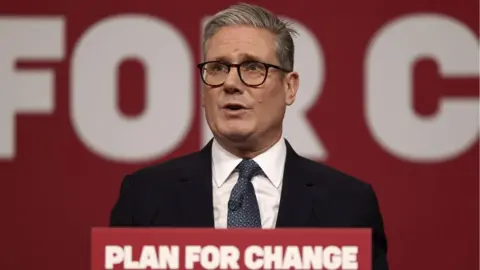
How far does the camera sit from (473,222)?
8.29 ft

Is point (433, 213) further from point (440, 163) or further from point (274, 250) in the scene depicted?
point (274, 250)

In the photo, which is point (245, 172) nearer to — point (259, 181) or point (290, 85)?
point (259, 181)

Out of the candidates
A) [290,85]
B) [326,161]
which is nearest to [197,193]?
[290,85]

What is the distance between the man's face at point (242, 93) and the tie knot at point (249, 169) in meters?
0.04

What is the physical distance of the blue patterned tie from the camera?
4.72 ft

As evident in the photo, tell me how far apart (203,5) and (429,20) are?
0.62 m

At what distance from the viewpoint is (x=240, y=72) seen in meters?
1.47

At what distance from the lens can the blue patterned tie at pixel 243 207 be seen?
1.44 metres

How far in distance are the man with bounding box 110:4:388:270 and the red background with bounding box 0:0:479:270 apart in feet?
3.15

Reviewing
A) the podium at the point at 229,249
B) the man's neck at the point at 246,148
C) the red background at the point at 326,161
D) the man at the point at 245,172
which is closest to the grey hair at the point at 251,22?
the man at the point at 245,172

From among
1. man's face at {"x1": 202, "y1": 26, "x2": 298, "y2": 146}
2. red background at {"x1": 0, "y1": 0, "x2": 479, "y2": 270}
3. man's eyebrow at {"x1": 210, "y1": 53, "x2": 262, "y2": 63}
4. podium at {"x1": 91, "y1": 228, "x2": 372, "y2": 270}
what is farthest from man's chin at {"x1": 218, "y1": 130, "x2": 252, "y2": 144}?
red background at {"x1": 0, "y1": 0, "x2": 479, "y2": 270}

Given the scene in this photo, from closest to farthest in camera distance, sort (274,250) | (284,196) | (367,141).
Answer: (274,250) < (284,196) < (367,141)

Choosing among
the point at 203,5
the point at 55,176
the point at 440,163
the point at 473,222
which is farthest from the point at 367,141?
the point at 55,176

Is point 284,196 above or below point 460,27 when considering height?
below
